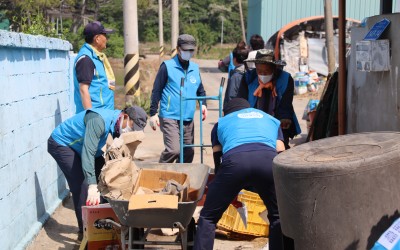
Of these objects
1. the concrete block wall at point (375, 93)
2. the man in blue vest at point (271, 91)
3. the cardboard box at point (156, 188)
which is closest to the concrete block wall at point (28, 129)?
the cardboard box at point (156, 188)

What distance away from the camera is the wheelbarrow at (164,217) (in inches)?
223

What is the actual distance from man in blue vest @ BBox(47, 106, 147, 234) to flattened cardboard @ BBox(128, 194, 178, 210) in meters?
0.85

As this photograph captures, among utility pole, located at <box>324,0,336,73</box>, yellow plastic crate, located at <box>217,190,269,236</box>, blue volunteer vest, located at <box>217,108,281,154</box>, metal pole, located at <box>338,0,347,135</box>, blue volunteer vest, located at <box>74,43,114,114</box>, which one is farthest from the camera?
utility pole, located at <box>324,0,336,73</box>

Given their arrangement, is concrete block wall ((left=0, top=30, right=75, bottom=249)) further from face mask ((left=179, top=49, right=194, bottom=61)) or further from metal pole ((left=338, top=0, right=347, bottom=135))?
metal pole ((left=338, top=0, right=347, bottom=135))

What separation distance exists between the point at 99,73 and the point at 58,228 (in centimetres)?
168

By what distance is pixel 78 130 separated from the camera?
689 cm

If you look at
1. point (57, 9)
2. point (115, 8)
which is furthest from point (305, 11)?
point (115, 8)

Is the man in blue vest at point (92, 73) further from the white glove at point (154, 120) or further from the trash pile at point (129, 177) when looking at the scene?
the trash pile at point (129, 177)

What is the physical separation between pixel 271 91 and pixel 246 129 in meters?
2.07

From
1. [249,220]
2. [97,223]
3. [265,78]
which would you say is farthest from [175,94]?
[97,223]

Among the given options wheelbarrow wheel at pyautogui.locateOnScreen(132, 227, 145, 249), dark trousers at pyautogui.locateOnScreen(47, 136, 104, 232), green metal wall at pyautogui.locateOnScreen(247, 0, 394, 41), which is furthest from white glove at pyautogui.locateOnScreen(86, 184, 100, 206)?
green metal wall at pyautogui.locateOnScreen(247, 0, 394, 41)

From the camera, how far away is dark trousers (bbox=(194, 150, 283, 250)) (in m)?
5.48

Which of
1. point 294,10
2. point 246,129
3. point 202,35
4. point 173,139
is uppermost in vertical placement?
point 294,10

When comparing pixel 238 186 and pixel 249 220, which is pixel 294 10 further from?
pixel 238 186
